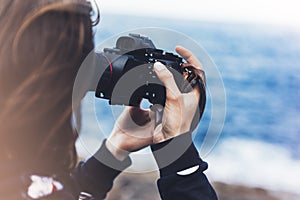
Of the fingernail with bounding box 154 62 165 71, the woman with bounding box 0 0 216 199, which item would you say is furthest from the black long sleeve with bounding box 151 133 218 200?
the fingernail with bounding box 154 62 165 71

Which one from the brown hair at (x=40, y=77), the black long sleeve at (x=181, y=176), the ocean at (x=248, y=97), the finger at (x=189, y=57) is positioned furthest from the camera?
the ocean at (x=248, y=97)

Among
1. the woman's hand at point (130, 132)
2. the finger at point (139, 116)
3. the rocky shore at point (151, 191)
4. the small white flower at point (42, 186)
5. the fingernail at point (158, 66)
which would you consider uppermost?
the fingernail at point (158, 66)

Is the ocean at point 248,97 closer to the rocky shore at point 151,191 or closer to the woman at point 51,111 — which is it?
the rocky shore at point 151,191

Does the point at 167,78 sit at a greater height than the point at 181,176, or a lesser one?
greater

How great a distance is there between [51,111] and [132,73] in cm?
17

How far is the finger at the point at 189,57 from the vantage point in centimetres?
104

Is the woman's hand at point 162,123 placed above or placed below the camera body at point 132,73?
below

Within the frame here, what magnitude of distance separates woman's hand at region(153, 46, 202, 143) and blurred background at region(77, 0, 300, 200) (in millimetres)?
193

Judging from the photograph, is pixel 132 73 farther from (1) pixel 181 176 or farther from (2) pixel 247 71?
(2) pixel 247 71

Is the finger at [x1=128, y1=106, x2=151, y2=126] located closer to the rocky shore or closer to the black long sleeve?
the black long sleeve

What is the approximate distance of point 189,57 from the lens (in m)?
1.05

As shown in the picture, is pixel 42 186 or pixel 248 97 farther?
pixel 248 97

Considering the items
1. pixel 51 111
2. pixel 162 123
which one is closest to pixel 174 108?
pixel 162 123

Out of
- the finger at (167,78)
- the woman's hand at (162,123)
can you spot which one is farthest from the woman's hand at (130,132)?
the finger at (167,78)
